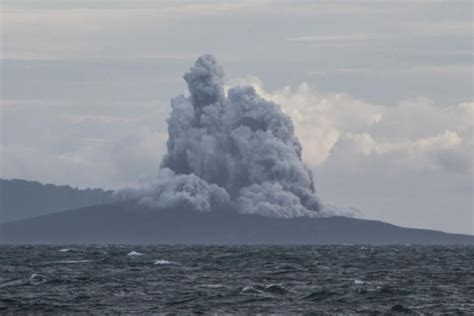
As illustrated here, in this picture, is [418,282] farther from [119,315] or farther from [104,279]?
[119,315]

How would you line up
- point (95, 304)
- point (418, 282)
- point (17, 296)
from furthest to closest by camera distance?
point (418, 282), point (17, 296), point (95, 304)

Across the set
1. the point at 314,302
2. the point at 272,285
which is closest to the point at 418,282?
the point at 272,285

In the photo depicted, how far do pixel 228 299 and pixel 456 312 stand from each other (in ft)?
62.1

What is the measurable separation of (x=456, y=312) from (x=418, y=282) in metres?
29.3

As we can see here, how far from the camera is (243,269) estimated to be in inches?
5468

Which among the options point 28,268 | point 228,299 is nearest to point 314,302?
point 228,299

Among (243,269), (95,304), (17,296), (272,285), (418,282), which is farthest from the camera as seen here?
(243,269)

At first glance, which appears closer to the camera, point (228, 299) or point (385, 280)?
point (228, 299)

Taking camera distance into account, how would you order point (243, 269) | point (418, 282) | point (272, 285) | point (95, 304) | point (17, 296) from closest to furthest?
1. point (95, 304)
2. point (17, 296)
3. point (272, 285)
4. point (418, 282)
5. point (243, 269)

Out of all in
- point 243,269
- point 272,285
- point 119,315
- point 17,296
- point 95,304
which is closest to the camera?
point 119,315

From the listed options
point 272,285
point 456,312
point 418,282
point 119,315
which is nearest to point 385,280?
point 418,282

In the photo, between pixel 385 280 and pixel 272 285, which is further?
pixel 385 280

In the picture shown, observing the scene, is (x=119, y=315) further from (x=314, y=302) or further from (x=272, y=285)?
(x=272, y=285)

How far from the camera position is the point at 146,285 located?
10950 cm
